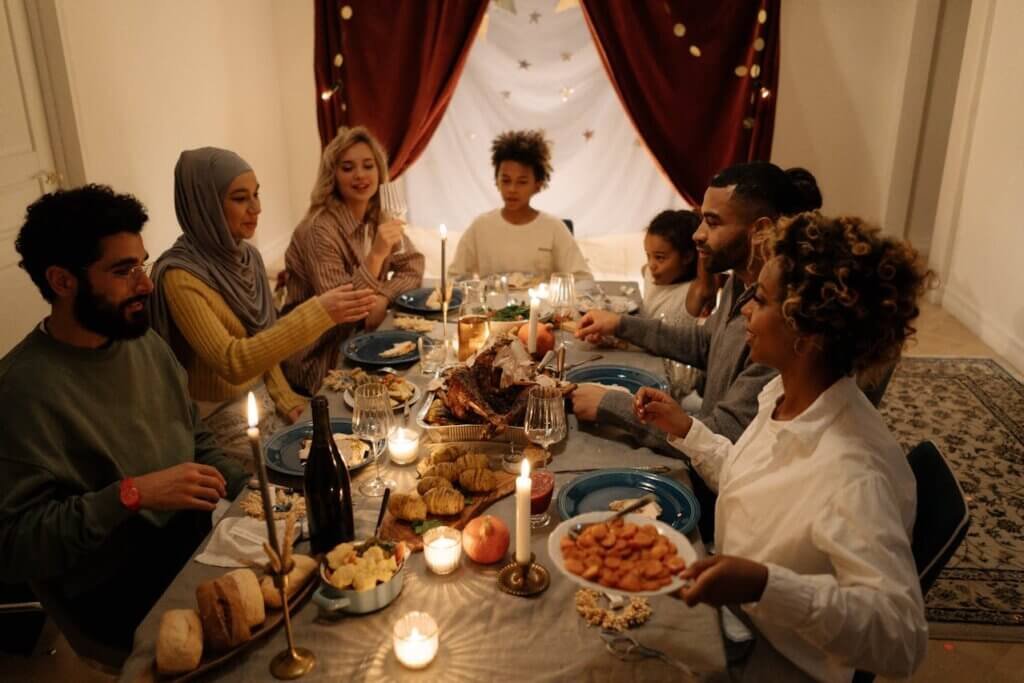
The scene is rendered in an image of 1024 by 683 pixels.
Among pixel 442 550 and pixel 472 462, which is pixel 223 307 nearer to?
pixel 472 462

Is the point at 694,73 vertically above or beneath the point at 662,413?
above

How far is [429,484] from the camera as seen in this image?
1442mm

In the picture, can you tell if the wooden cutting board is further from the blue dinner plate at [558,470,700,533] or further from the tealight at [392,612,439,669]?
the tealight at [392,612,439,669]

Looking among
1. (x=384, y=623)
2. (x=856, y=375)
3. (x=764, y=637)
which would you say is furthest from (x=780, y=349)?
(x=384, y=623)

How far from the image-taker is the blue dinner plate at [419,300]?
2.69 m

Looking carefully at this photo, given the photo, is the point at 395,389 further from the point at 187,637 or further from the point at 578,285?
the point at 578,285

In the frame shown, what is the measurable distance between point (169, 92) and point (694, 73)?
3170 mm

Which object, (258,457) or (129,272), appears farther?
(129,272)

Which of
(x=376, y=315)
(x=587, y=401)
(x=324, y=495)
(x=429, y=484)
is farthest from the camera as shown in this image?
(x=376, y=315)

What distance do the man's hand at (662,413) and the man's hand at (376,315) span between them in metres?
1.22

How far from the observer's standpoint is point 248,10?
4.83m

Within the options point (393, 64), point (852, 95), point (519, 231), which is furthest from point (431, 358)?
point (852, 95)

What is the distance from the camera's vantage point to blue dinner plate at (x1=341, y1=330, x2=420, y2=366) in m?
2.17

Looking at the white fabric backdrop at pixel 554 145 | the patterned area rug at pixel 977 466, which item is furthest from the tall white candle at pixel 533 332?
the white fabric backdrop at pixel 554 145
